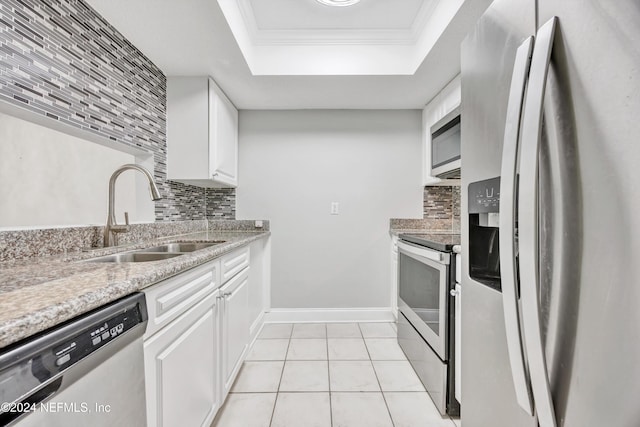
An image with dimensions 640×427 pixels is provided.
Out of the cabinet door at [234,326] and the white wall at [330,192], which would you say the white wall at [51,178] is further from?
the white wall at [330,192]

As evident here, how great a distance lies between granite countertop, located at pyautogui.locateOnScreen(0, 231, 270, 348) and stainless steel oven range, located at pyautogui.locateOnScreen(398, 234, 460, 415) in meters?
1.25

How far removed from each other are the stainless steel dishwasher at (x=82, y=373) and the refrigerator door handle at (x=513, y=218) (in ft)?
2.86

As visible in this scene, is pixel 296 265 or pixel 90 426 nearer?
pixel 90 426

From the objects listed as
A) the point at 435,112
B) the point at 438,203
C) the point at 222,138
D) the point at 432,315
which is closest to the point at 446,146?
the point at 435,112

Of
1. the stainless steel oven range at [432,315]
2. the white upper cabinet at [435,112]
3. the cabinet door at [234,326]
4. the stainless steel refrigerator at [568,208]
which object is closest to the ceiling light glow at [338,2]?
the white upper cabinet at [435,112]

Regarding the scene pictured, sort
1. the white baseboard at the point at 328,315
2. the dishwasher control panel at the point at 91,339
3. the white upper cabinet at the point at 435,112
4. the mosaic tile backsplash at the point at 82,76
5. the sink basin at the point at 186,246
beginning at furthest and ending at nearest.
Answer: the white baseboard at the point at 328,315 → the white upper cabinet at the point at 435,112 → the sink basin at the point at 186,246 → the mosaic tile backsplash at the point at 82,76 → the dishwasher control panel at the point at 91,339

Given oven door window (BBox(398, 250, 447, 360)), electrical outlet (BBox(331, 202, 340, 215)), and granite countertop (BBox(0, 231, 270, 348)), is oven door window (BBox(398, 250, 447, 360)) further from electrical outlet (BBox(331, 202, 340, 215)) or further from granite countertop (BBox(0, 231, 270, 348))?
granite countertop (BBox(0, 231, 270, 348))

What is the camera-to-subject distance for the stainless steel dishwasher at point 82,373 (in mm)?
462

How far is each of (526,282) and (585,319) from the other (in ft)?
0.30

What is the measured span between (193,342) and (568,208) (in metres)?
1.25

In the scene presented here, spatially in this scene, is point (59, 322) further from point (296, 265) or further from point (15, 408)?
→ point (296, 265)

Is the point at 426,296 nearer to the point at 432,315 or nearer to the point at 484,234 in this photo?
the point at 432,315

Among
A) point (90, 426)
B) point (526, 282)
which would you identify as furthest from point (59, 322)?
point (526, 282)

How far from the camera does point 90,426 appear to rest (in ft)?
1.94
